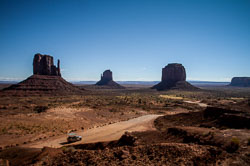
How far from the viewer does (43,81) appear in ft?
298

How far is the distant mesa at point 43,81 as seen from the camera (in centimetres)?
8004

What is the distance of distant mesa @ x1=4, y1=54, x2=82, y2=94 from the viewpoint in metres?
80.0

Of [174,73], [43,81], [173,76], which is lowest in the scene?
[43,81]

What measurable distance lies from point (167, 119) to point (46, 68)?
3758 inches

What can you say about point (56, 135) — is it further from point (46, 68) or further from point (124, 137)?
point (46, 68)

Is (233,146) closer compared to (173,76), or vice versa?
(233,146)

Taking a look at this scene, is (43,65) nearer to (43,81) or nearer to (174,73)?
(43,81)

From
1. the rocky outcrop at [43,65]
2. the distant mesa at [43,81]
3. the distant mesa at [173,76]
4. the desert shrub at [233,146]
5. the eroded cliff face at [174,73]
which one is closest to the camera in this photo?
the desert shrub at [233,146]

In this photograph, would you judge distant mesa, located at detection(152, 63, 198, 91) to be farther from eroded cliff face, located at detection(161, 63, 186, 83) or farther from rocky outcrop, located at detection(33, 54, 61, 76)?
rocky outcrop, located at detection(33, 54, 61, 76)

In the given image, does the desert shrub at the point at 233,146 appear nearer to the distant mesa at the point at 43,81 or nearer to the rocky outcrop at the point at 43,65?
the distant mesa at the point at 43,81

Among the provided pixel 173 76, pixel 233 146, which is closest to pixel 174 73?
pixel 173 76

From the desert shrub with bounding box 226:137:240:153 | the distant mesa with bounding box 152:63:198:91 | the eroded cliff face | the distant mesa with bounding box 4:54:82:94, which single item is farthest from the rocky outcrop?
the eroded cliff face

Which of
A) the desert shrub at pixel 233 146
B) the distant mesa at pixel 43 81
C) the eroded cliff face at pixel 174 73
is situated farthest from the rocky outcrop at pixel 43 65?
the eroded cliff face at pixel 174 73

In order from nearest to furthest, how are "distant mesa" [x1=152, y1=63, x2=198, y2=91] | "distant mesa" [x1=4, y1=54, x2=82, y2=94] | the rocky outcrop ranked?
"distant mesa" [x1=4, y1=54, x2=82, y2=94] < the rocky outcrop < "distant mesa" [x1=152, y1=63, x2=198, y2=91]
